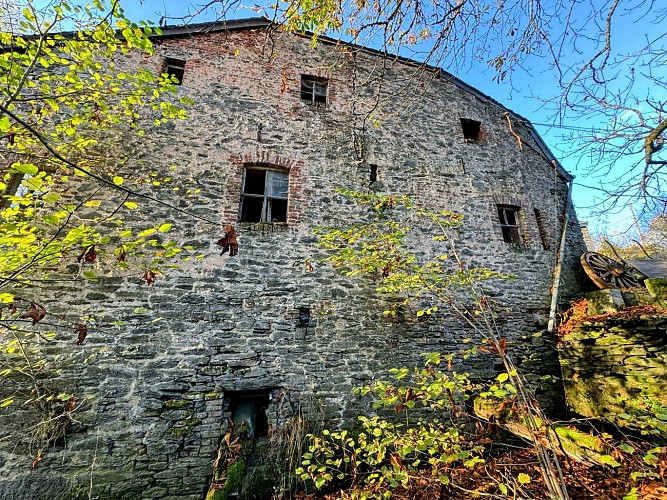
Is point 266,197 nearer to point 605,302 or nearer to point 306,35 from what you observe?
point 306,35

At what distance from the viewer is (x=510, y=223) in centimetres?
698

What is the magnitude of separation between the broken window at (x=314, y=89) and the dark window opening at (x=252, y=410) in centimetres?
622

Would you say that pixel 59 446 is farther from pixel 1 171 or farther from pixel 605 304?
pixel 605 304

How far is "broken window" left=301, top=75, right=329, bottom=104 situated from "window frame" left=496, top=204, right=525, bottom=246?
4951 millimetres

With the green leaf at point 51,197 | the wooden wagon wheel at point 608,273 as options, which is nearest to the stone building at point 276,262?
the wooden wagon wheel at point 608,273

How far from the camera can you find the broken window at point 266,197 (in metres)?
5.55

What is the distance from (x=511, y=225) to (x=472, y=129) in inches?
117

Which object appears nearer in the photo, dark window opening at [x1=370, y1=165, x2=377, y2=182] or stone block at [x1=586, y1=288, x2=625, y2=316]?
stone block at [x1=586, y1=288, x2=625, y2=316]

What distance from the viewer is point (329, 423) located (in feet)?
14.2

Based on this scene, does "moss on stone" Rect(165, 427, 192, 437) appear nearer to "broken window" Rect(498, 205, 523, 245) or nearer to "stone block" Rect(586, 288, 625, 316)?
"broken window" Rect(498, 205, 523, 245)

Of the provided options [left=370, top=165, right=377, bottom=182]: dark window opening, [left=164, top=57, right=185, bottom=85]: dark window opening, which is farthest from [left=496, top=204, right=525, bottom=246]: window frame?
[left=164, top=57, right=185, bottom=85]: dark window opening

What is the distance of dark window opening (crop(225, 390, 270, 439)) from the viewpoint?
164 inches

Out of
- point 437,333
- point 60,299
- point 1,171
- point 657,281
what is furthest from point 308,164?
point 657,281

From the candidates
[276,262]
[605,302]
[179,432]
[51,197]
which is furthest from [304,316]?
[605,302]
